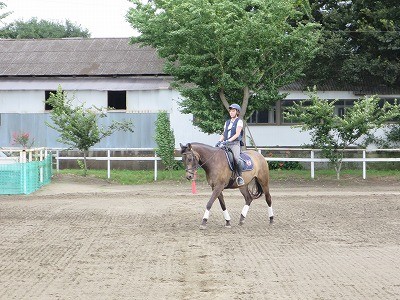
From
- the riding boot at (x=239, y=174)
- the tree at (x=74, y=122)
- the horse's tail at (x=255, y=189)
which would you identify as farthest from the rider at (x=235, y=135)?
the tree at (x=74, y=122)

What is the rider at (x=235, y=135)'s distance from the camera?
61.6 ft

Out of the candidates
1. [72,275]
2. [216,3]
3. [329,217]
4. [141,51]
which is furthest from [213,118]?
[72,275]

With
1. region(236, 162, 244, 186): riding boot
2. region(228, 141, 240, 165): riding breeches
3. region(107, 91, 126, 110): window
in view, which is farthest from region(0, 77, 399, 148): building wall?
region(236, 162, 244, 186): riding boot

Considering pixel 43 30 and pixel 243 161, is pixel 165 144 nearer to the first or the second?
pixel 243 161

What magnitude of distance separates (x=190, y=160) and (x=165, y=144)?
1822 cm

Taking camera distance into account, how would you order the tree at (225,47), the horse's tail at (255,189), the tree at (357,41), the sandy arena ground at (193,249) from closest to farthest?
the sandy arena ground at (193,249) → the horse's tail at (255,189) → the tree at (225,47) → the tree at (357,41)

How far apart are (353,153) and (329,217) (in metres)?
19.0

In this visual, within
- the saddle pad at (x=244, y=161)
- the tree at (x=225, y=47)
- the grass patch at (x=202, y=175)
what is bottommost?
the grass patch at (x=202, y=175)

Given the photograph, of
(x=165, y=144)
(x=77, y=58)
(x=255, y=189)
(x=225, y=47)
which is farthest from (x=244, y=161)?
(x=77, y=58)

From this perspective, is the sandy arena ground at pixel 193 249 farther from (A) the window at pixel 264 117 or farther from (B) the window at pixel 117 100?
(B) the window at pixel 117 100

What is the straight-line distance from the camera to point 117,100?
41281 millimetres

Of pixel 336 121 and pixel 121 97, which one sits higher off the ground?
pixel 121 97

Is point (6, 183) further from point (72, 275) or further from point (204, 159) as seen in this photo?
point (72, 275)

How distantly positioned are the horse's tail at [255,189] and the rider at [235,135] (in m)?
0.76
